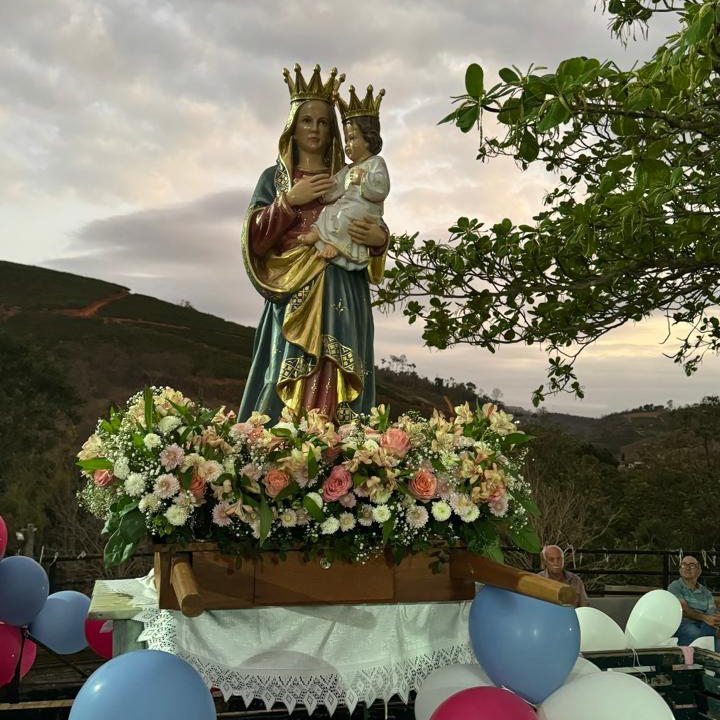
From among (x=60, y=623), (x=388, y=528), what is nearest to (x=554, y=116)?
(x=388, y=528)

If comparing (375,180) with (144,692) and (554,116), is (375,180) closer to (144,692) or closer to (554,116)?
(554,116)

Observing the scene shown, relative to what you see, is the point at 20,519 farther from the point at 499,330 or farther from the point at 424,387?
the point at 499,330

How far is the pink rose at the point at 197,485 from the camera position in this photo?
3927 mm

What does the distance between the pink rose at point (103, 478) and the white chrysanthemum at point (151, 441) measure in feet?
0.80

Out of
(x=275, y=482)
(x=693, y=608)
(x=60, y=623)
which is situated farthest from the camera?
(x=693, y=608)

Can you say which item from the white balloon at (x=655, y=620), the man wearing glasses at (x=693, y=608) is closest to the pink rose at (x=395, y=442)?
the white balloon at (x=655, y=620)

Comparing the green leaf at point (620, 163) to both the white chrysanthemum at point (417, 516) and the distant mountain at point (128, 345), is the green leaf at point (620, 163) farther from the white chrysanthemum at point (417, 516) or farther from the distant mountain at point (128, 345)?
the distant mountain at point (128, 345)

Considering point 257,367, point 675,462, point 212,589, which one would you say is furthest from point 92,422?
point 212,589

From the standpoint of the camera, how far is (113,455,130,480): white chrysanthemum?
12.8 ft

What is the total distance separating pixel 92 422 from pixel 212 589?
68.1 ft

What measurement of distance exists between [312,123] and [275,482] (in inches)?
107

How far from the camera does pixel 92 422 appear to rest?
Result: 23.8 meters

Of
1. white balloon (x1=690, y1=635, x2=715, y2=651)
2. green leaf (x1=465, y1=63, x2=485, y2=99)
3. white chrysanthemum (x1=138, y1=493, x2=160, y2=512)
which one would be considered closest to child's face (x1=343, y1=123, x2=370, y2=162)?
green leaf (x1=465, y1=63, x2=485, y2=99)

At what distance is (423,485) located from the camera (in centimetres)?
407
